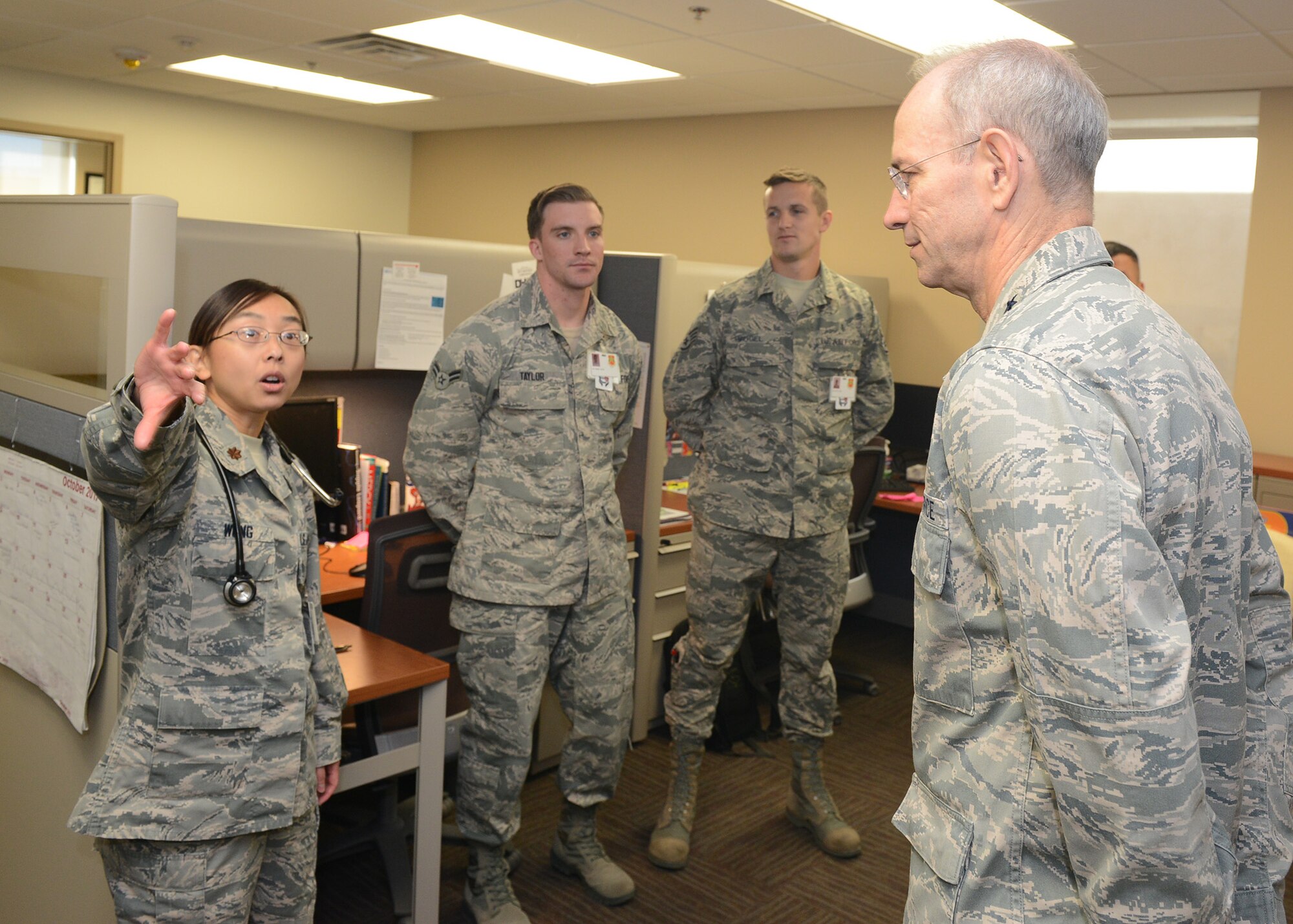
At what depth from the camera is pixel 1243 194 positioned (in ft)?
14.3

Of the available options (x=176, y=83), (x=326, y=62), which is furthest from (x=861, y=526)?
(x=176, y=83)

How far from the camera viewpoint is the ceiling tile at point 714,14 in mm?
3576

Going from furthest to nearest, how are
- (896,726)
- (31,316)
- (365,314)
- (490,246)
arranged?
(896,726) → (490,246) → (365,314) → (31,316)

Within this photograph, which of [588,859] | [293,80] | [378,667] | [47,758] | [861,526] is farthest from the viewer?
[293,80]

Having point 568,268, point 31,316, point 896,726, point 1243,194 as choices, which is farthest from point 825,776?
point 1243,194

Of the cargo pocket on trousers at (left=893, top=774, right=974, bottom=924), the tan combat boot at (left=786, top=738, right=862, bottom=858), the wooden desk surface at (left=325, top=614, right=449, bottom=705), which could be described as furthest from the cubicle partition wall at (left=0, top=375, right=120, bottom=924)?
the tan combat boot at (left=786, top=738, right=862, bottom=858)

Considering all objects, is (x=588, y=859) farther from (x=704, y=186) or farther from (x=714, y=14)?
(x=704, y=186)

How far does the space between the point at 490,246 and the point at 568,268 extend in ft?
2.70

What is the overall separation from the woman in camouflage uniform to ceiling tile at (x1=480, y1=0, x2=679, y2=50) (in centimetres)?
264

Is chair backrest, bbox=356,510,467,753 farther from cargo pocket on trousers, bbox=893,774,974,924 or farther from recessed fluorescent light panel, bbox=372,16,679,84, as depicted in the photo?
recessed fluorescent light panel, bbox=372,16,679,84

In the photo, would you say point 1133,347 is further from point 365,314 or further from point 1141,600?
point 365,314

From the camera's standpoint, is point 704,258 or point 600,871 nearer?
point 600,871

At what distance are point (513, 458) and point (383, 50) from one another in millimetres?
3321

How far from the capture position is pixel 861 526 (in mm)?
3926
